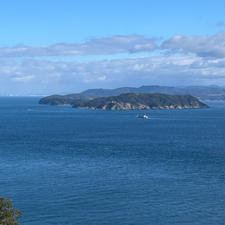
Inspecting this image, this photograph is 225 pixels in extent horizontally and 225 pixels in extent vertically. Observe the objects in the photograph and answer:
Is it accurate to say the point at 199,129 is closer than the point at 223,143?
No

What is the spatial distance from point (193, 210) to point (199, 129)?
368ft

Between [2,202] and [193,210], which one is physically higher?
[2,202]

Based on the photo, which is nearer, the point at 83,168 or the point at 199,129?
the point at 83,168

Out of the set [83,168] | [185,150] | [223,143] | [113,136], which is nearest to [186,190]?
[83,168]

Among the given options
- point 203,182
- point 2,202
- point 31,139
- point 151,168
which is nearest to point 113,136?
Answer: point 31,139

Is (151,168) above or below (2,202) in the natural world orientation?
below

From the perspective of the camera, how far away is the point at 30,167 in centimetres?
7688

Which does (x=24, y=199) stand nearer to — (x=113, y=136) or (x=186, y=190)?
(x=186, y=190)

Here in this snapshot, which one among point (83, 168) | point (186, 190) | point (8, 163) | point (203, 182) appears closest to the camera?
point (186, 190)

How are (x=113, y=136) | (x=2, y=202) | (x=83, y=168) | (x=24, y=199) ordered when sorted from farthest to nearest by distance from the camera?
(x=113, y=136) → (x=83, y=168) → (x=24, y=199) → (x=2, y=202)

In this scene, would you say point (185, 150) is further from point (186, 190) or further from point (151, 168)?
point (186, 190)

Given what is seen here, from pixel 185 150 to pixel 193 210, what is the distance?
2041 inches

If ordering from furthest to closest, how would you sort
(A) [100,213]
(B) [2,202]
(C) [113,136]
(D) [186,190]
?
(C) [113,136] → (D) [186,190] → (A) [100,213] → (B) [2,202]

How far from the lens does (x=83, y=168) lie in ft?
250
